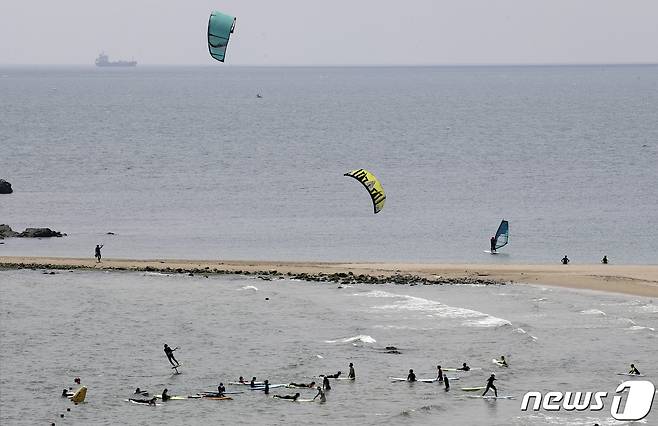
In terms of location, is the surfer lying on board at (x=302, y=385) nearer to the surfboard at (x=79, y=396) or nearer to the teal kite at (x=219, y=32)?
the surfboard at (x=79, y=396)

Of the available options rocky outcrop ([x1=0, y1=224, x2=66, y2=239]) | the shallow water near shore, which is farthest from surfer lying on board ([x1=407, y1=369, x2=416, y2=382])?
rocky outcrop ([x1=0, y1=224, x2=66, y2=239])

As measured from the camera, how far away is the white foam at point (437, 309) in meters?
42.6

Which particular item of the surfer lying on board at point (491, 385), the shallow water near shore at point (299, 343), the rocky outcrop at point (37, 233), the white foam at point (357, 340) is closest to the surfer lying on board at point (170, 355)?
the shallow water near shore at point (299, 343)

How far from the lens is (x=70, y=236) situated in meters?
63.2

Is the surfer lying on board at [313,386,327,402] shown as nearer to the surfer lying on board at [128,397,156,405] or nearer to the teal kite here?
the surfer lying on board at [128,397,156,405]

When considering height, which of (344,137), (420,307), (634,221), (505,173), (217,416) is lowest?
(217,416)

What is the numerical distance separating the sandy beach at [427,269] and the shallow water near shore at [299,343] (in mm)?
1447

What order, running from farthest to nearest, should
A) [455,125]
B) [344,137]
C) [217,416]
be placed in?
[455,125] → [344,137] → [217,416]

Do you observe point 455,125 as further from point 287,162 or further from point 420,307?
point 420,307

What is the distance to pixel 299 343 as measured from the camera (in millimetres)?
40375

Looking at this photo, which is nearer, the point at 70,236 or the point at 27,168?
the point at 70,236

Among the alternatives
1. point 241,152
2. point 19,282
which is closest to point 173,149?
point 241,152

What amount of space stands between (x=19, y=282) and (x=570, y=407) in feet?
83.5

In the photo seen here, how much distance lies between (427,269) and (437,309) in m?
8.73
